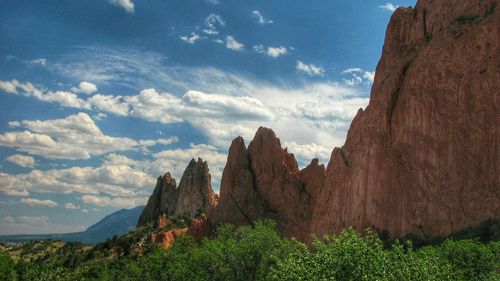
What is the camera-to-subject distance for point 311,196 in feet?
401

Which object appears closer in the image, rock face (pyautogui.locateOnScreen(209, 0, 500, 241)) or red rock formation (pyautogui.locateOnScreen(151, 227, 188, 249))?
rock face (pyautogui.locateOnScreen(209, 0, 500, 241))

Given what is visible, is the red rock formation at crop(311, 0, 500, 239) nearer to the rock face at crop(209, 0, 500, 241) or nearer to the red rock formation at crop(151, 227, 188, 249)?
the rock face at crop(209, 0, 500, 241)

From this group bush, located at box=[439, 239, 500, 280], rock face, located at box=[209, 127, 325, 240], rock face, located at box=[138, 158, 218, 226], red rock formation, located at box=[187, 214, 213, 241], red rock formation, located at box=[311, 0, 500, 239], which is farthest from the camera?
rock face, located at box=[138, 158, 218, 226]

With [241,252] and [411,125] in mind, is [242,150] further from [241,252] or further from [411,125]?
[241,252]

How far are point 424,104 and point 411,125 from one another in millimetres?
4357

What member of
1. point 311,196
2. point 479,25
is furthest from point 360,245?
point 311,196

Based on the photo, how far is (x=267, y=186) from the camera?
408ft

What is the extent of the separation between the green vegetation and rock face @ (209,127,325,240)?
119 feet

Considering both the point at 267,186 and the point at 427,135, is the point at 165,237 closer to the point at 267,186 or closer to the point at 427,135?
the point at 267,186

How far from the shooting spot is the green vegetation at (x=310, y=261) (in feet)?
88.0

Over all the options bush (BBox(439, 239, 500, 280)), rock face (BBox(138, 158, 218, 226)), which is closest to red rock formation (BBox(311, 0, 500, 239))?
bush (BBox(439, 239, 500, 280))

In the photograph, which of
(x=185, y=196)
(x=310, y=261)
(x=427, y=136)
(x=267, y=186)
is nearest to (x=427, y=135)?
(x=427, y=136)

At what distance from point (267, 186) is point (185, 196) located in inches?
2509

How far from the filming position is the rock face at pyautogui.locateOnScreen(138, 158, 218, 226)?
580 feet
